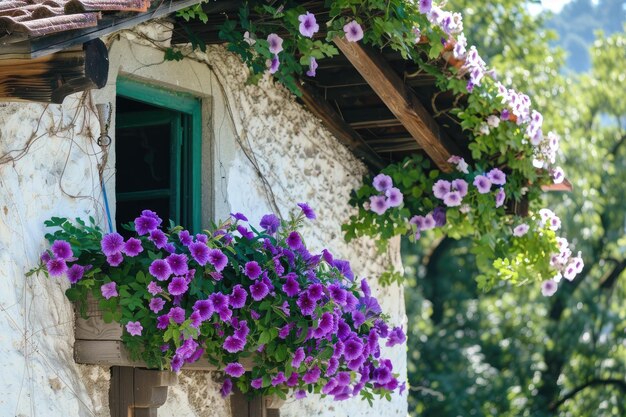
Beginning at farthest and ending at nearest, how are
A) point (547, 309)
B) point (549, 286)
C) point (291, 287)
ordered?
1. point (547, 309)
2. point (549, 286)
3. point (291, 287)

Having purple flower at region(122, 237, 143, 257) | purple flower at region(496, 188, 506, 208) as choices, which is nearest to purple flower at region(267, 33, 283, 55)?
purple flower at region(122, 237, 143, 257)

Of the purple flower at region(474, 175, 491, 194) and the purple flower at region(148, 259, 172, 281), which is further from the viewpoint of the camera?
the purple flower at region(474, 175, 491, 194)

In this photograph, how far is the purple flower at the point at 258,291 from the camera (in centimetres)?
492

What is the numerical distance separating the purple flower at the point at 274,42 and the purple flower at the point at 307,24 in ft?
0.43

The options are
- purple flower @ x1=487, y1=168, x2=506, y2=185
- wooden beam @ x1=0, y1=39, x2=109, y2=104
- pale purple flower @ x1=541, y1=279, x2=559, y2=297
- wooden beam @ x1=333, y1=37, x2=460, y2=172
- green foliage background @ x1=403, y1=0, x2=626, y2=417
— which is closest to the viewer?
wooden beam @ x1=0, y1=39, x2=109, y2=104

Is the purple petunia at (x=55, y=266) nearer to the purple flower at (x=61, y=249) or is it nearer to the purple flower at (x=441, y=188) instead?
the purple flower at (x=61, y=249)

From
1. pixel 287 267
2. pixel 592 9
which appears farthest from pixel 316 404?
pixel 592 9

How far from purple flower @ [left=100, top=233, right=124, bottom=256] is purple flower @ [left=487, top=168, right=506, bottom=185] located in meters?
2.57

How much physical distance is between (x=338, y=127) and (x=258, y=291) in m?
1.99

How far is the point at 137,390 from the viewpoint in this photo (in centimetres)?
494

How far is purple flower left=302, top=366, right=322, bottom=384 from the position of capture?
5246mm

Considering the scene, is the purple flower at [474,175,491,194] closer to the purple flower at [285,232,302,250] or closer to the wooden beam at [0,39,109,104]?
the purple flower at [285,232,302,250]

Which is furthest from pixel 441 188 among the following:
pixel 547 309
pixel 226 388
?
pixel 547 309

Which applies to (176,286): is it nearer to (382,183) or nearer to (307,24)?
(307,24)
